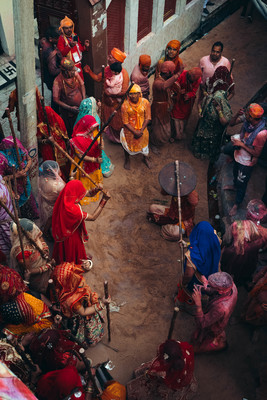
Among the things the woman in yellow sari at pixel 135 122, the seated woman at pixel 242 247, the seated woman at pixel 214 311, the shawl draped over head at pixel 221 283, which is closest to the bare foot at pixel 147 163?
the woman in yellow sari at pixel 135 122

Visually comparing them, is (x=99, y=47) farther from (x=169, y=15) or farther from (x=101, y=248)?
(x=101, y=248)

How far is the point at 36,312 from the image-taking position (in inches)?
197

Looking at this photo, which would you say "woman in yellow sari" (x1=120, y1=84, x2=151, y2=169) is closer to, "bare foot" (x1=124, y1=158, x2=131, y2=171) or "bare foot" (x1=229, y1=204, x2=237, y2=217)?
"bare foot" (x1=124, y1=158, x2=131, y2=171)

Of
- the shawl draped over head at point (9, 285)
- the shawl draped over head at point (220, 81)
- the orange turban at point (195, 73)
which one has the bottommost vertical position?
the shawl draped over head at point (9, 285)

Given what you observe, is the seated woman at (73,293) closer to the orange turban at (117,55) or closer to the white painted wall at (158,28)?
the orange turban at (117,55)

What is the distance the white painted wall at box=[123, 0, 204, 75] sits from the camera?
31.2ft

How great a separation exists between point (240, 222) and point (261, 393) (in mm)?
2305

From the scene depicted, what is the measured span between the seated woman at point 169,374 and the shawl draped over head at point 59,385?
0.90 meters

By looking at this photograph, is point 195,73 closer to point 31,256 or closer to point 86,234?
point 86,234

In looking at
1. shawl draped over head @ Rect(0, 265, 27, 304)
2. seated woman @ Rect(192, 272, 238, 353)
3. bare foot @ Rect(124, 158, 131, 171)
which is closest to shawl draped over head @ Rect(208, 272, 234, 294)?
seated woman @ Rect(192, 272, 238, 353)

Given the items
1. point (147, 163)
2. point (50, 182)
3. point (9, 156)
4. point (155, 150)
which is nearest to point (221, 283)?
point (50, 182)

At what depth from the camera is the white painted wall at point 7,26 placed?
967 cm

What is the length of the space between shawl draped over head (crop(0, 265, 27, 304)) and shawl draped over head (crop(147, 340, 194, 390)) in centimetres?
185

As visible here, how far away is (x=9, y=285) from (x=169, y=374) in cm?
211
